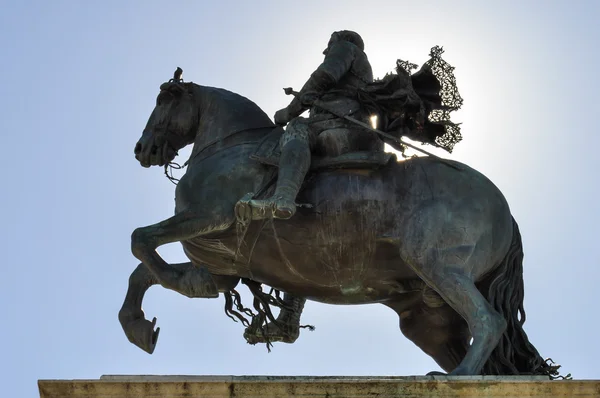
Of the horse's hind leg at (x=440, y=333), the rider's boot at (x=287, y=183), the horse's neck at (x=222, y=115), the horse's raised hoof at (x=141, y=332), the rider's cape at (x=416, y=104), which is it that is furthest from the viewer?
the horse's neck at (x=222, y=115)

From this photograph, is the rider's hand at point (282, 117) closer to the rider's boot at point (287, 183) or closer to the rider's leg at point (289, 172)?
the rider's leg at point (289, 172)

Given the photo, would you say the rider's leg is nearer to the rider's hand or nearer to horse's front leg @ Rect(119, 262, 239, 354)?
the rider's hand

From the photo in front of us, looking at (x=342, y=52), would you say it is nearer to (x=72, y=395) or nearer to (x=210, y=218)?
(x=210, y=218)

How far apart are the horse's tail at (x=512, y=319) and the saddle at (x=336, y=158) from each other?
1449mm

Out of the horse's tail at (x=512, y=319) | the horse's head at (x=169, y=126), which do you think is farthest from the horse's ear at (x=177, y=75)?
the horse's tail at (x=512, y=319)

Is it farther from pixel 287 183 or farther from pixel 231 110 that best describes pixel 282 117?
pixel 287 183

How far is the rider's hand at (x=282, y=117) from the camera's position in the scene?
1580 centimetres

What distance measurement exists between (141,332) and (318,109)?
2689 millimetres

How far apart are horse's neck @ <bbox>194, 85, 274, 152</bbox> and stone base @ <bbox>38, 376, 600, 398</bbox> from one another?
3.48m

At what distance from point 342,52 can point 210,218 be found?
223 centimetres

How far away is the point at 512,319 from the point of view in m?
14.8

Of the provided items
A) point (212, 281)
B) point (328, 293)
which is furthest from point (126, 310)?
point (328, 293)

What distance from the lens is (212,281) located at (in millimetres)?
15398

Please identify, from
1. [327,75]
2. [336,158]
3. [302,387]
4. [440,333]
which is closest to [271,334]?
[440,333]
